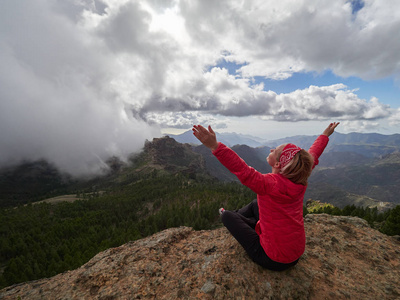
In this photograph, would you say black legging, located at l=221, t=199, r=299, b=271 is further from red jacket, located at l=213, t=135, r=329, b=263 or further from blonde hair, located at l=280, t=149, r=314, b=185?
blonde hair, located at l=280, t=149, r=314, b=185

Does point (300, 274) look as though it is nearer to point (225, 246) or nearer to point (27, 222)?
point (225, 246)

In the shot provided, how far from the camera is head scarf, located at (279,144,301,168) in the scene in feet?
15.9

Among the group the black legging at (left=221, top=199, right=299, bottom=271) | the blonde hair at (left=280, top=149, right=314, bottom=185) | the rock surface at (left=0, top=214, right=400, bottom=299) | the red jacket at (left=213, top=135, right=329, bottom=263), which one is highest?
the blonde hair at (left=280, top=149, right=314, bottom=185)

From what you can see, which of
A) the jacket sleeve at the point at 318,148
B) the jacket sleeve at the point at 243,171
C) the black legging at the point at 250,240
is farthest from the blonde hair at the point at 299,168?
the jacket sleeve at the point at 318,148

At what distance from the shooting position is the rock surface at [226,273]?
6273 millimetres

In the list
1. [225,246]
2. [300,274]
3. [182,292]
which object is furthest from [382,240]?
[182,292]

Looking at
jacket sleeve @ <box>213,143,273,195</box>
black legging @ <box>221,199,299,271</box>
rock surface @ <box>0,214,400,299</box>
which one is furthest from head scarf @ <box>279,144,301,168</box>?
rock surface @ <box>0,214,400,299</box>

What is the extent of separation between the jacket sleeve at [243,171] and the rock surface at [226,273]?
13.7 feet

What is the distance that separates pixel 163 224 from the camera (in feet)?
239

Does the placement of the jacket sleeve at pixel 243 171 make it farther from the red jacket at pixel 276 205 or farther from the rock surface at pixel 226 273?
the rock surface at pixel 226 273

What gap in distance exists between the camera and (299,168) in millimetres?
4668

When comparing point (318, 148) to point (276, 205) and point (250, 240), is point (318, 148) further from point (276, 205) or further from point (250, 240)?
point (250, 240)

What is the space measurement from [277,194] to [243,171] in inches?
46.8

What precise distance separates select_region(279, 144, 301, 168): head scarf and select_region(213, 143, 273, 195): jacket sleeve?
695 mm
